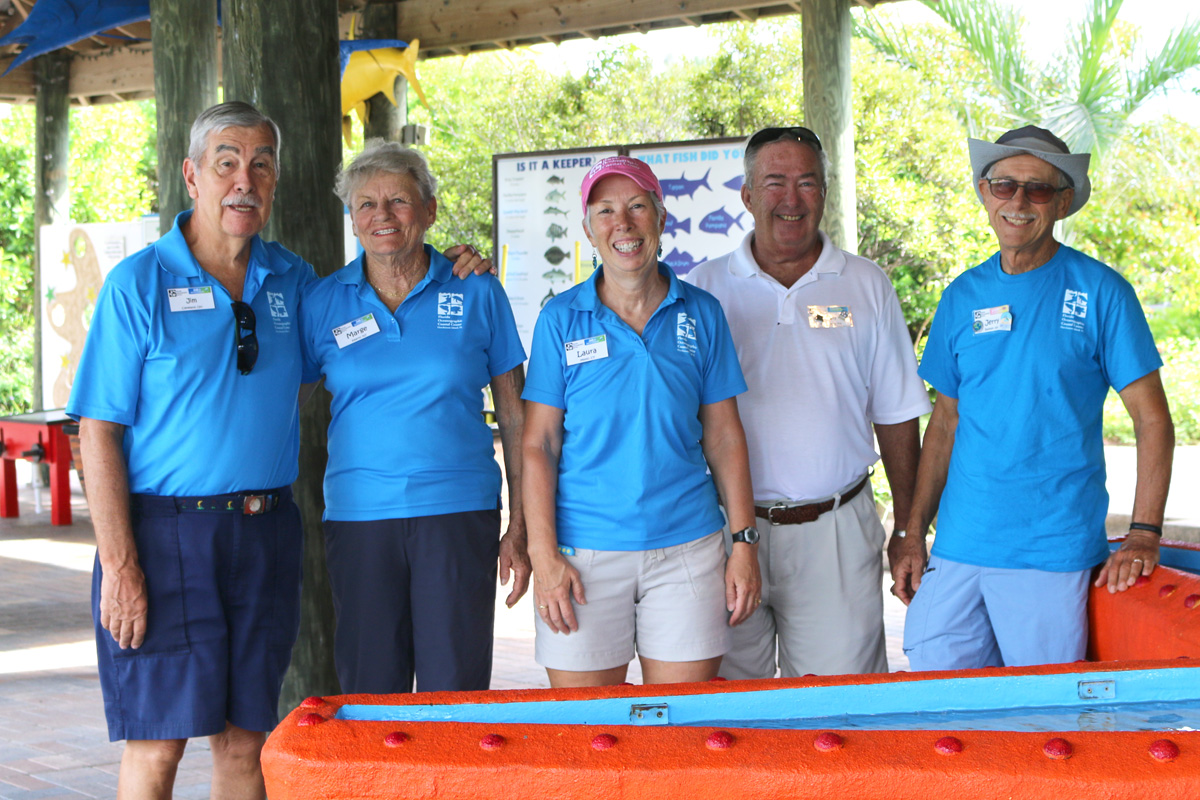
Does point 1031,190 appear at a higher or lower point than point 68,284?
lower

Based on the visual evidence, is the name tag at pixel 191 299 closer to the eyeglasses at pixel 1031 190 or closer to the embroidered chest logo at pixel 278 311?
the embroidered chest logo at pixel 278 311

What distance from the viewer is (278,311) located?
2.81 meters

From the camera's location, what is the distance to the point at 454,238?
2173 cm

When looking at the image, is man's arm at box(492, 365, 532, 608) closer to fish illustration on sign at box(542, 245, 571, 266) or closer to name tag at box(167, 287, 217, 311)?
name tag at box(167, 287, 217, 311)

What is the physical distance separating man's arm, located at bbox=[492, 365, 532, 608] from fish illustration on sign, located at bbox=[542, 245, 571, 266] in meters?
3.55

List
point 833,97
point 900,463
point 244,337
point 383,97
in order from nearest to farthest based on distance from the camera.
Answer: point 244,337 → point 900,463 → point 833,97 → point 383,97

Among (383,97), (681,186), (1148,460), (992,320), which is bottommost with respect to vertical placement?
(1148,460)

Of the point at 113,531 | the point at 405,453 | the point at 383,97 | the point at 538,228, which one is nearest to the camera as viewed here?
the point at 113,531

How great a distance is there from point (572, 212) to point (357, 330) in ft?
12.6

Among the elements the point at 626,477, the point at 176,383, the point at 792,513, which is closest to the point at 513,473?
the point at 626,477

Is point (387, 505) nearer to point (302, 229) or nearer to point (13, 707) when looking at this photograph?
point (302, 229)

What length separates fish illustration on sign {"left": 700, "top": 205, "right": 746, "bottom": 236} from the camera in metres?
6.09

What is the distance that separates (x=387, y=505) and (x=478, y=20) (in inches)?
229

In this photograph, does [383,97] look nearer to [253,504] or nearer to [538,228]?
[538,228]
